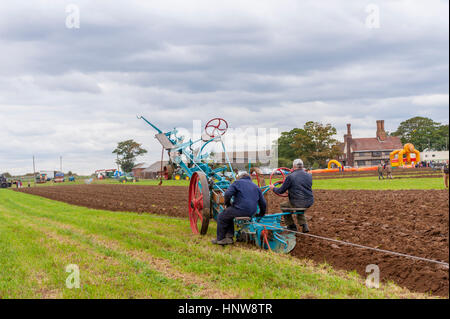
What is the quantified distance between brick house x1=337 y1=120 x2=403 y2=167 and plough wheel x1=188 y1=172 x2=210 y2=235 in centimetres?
7661

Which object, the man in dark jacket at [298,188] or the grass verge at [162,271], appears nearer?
the grass verge at [162,271]

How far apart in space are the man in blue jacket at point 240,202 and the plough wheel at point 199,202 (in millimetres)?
707

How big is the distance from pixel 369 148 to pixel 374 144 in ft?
4.65

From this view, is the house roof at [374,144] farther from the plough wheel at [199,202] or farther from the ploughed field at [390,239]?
the plough wheel at [199,202]

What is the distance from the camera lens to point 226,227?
820 centimetres

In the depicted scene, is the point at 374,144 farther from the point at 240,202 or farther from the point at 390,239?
the point at 240,202

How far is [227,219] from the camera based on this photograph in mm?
8078

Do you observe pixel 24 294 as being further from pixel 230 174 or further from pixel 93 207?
pixel 93 207

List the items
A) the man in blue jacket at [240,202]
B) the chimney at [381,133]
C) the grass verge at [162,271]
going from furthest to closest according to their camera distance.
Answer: the chimney at [381,133], the man in blue jacket at [240,202], the grass verge at [162,271]

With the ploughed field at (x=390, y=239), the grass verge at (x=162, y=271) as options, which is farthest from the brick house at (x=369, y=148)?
the grass verge at (x=162, y=271)

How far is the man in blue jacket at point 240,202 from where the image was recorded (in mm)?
7902

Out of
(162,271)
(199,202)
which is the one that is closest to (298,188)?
(199,202)
